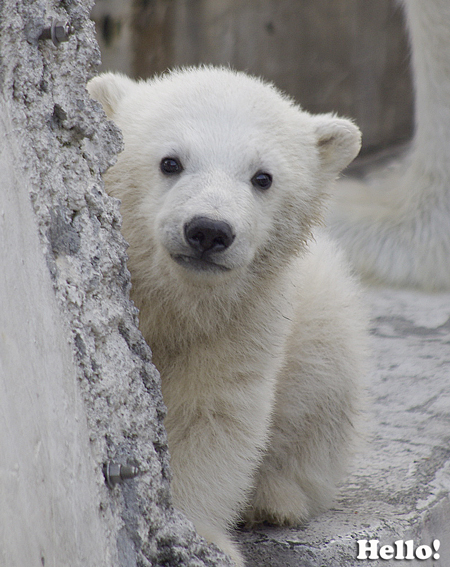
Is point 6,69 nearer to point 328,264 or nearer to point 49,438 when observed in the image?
point 49,438

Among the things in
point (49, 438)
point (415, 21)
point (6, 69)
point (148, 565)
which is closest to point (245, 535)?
point (148, 565)

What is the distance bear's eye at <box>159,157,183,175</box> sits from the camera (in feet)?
6.60

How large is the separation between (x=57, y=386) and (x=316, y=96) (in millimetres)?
5611

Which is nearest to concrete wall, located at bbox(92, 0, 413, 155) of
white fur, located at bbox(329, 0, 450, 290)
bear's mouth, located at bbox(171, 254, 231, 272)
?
white fur, located at bbox(329, 0, 450, 290)

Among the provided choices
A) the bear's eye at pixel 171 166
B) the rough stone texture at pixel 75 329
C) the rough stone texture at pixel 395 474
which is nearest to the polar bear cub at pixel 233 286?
the bear's eye at pixel 171 166

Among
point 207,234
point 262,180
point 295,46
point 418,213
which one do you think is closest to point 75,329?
point 207,234

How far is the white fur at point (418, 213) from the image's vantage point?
439 cm

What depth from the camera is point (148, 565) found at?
1573 mm

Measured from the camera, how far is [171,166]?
202 centimetres

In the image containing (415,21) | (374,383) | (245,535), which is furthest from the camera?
(415,21)

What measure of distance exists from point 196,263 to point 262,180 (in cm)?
34

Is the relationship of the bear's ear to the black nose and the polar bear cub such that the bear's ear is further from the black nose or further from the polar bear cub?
the black nose

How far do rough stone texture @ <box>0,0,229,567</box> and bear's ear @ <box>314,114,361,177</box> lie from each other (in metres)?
0.82

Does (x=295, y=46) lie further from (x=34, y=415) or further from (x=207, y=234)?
(x=34, y=415)
